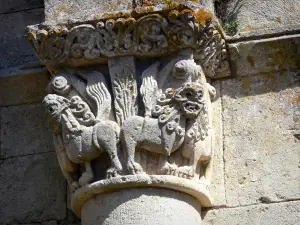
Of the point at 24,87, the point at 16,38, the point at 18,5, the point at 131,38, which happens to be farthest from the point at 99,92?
the point at 18,5

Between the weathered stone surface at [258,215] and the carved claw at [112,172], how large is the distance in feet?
1.75

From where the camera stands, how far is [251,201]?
5297 millimetres

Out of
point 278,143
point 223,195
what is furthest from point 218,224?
point 278,143

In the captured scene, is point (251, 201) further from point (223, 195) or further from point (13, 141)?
point (13, 141)

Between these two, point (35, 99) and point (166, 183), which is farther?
point (35, 99)

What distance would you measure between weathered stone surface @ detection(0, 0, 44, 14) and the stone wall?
288mm

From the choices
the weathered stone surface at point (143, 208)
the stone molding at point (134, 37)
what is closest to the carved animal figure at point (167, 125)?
the weathered stone surface at point (143, 208)

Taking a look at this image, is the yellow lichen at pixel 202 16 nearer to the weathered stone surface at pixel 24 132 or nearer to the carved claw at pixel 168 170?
the carved claw at pixel 168 170

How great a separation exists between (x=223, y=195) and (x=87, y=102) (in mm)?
818

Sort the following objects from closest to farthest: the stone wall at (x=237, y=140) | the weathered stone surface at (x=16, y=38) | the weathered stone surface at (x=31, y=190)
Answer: the stone wall at (x=237, y=140)
the weathered stone surface at (x=31, y=190)
the weathered stone surface at (x=16, y=38)

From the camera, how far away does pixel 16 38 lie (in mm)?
6047

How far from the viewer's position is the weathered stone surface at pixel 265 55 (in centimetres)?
547

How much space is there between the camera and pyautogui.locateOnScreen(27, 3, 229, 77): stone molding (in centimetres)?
523

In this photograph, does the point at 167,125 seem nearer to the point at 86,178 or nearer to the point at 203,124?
the point at 203,124
